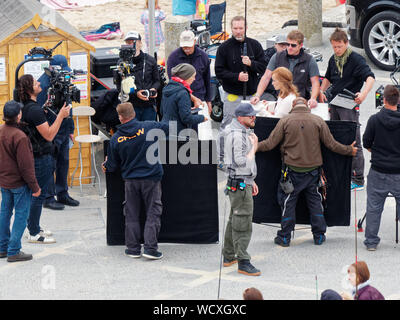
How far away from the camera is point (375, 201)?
9711 millimetres

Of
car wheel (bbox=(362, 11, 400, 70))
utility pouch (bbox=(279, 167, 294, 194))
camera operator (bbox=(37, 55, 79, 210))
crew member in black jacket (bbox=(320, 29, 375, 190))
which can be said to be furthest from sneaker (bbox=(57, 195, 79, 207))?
car wheel (bbox=(362, 11, 400, 70))

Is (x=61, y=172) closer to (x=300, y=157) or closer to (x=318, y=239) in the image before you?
(x=300, y=157)

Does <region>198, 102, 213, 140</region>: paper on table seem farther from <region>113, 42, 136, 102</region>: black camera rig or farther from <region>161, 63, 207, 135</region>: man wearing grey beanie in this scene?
<region>113, 42, 136, 102</region>: black camera rig

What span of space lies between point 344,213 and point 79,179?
384 centimetres

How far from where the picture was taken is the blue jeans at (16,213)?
9.39 m

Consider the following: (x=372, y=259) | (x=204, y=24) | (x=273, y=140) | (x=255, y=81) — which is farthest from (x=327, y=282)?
(x=204, y=24)

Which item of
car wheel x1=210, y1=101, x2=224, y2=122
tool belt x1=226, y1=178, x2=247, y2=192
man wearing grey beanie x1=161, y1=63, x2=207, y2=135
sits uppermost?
man wearing grey beanie x1=161, y1=63, x2=207, y2=135

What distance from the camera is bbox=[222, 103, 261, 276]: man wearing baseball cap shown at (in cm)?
891

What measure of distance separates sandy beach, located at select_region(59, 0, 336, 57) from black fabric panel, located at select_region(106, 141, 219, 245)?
42.0 feet

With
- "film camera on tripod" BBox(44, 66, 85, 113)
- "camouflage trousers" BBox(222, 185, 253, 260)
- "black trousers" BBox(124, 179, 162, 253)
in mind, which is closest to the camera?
"camouflage trousers" BBox(222, 185, 253, 260)

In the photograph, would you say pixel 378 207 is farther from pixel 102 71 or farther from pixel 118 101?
pixel 102 71

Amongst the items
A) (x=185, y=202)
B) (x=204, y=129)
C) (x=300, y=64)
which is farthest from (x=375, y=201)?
(x=204, y=129)

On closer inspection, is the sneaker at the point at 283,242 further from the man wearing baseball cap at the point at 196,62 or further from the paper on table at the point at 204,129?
the man wearing baseball cap at the point at 196,62

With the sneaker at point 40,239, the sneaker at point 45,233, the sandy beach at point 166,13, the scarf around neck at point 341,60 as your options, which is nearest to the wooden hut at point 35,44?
the sneaker at point 45,233
